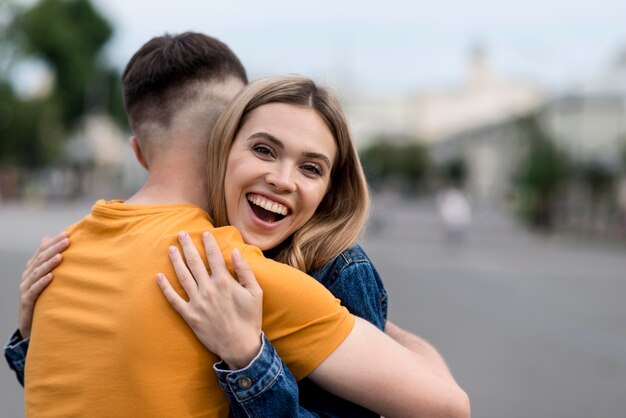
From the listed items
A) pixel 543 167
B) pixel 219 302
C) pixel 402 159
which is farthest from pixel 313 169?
pixel 402 159

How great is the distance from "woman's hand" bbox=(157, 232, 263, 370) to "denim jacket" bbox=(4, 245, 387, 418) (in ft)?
0.11

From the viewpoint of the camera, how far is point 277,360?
1771 millimetres

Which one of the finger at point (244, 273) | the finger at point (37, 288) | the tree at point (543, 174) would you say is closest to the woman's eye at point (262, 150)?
the finger at point (244, 273)

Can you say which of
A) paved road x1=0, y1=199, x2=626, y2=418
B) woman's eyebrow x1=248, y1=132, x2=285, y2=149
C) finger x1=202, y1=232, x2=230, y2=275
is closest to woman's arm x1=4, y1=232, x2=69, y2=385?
finger x1=202, y1=232, x2=230, y2=275

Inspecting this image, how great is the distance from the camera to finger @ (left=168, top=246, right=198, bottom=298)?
5.91 feet

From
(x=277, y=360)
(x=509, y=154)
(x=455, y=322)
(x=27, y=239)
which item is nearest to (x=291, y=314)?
(x=277, y=360)

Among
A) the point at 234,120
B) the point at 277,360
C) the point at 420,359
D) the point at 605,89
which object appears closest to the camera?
the point at 277,360

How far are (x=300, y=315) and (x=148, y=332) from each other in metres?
0.32

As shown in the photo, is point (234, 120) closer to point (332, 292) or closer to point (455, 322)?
point (332, 292)

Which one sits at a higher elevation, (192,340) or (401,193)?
(192,340)

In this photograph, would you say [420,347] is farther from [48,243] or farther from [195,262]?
[48,243]

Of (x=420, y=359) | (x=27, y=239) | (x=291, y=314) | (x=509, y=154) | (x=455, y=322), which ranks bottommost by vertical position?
(x=509, y=154)

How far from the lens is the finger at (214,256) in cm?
180

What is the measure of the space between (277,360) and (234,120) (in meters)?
0.60
